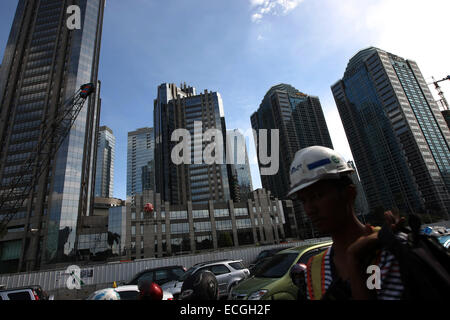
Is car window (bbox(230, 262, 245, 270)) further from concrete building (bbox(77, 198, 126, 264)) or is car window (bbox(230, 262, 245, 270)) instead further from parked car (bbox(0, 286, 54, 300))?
concrete building (bbox(77, 198, 126, 264))

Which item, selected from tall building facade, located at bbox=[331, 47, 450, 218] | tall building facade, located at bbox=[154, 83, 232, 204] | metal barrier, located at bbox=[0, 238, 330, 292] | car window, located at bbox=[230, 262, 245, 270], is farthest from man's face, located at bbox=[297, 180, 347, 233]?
tall building facade, located at bbox=[331, 47, 450, 218]

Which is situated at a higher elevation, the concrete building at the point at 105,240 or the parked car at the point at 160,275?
the concrete building at the point at 105,240

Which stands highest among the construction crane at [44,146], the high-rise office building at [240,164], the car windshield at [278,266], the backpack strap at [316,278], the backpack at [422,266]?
the high-rise office building at [240,164]

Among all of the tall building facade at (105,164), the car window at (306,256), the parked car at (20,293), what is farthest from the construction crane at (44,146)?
the tall building facade at (105,164)

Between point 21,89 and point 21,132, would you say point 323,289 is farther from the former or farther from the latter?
point 21,89

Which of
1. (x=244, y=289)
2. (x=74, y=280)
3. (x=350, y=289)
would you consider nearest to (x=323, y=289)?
(x=350, y=289)

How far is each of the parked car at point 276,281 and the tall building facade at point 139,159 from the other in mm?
181867

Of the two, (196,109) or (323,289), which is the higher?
(196,109)

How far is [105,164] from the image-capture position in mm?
179750

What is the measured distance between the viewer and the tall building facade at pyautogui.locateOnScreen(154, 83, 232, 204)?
115 metres

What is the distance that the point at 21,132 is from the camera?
3140 inches

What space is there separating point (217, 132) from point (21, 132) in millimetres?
81548

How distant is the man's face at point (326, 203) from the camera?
1.54 meters

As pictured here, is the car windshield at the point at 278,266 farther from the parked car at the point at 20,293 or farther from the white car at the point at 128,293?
the parked car at the point at 20,293
